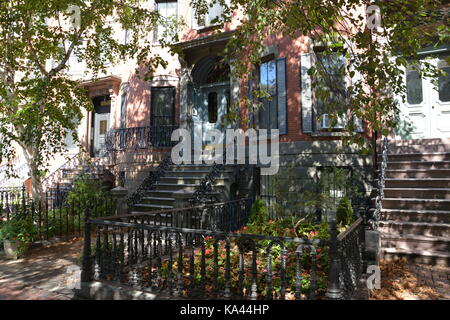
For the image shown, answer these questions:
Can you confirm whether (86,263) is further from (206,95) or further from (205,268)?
(206,95)

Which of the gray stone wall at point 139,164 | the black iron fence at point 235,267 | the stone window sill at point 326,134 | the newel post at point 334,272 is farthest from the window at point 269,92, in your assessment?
the newel post at point 334,272

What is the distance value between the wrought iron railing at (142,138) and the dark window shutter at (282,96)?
5.23 metres

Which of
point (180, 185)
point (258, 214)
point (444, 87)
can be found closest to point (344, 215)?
point (258, 214)

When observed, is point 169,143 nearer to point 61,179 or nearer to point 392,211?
point 61,179

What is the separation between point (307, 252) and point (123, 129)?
11243mm

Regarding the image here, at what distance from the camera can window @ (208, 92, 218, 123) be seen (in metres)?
14.7

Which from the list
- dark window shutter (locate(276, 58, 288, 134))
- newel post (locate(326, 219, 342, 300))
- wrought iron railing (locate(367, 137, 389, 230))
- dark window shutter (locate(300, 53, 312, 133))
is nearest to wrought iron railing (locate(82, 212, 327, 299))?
newel post (locate(326, 219, 342, 300))

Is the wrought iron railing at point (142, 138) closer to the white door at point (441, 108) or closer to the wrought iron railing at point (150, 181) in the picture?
the wrought iron railing at point (150, 181)

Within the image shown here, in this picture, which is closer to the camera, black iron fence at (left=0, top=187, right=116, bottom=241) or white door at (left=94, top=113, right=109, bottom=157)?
black iron fence at (left=0, top=187, right=116, bottom=241)

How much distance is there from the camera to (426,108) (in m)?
10.5

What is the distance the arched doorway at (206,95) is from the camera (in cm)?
1437

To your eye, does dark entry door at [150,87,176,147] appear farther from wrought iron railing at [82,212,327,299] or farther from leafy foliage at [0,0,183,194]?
wrought iron railing at [82,212,327,299]

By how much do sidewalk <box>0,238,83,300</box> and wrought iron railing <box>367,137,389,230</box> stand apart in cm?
580
